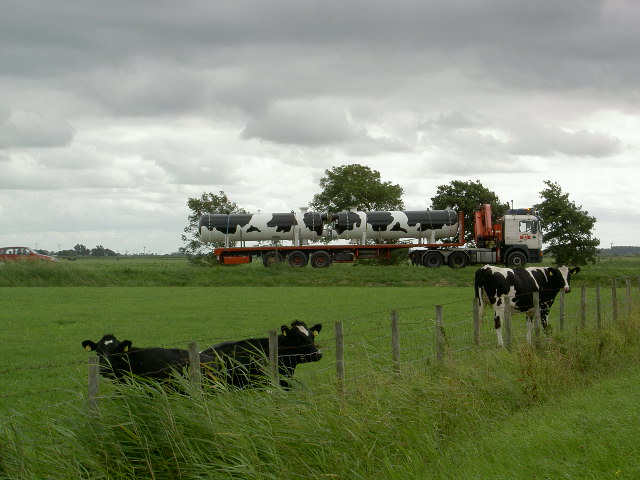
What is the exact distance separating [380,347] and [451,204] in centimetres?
5471

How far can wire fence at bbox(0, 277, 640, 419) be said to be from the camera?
862 centimetres

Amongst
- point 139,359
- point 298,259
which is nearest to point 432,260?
point 298,259

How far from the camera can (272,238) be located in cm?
4738

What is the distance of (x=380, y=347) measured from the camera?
46.6 ft

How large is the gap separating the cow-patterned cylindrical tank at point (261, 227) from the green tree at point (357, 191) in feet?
83.3

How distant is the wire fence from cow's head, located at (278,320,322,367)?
29 cm

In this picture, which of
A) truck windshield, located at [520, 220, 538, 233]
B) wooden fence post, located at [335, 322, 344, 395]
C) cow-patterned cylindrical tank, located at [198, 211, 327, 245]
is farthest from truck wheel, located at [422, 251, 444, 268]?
wooden fence post, located at [335, 322, 344, 395]

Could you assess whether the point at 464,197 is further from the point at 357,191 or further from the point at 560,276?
the point at 560,276

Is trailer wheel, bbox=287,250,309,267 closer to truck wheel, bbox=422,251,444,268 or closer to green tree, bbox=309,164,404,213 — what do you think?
truck wheel, bbox=422,251,444,268

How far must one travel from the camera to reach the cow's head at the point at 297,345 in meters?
10.6

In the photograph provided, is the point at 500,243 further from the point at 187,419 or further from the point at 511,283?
the point at 187,419

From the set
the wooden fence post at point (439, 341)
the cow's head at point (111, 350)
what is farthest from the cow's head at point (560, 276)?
the cow's head at point (111, 350)

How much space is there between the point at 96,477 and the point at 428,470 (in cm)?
279

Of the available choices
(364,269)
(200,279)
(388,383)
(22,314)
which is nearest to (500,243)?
(364,269)
